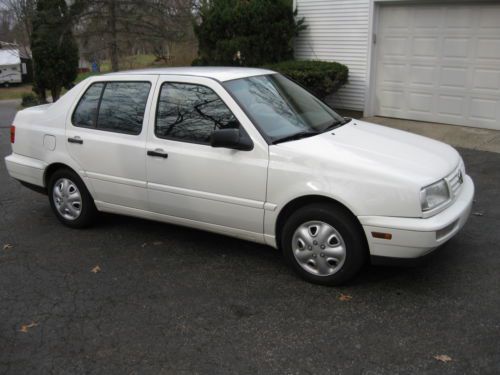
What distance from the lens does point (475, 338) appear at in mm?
3436

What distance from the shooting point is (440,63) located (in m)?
10.2

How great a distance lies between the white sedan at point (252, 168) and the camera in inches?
152

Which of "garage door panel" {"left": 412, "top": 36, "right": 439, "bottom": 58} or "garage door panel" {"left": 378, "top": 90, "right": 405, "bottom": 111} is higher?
→ "garage door panel" {"left": 412, "top": 36, "right": 439, "bottom": 58}

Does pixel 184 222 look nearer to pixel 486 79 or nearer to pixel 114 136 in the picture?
pixel 114 136

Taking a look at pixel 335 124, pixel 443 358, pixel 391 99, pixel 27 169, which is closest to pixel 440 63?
pixel 391 99

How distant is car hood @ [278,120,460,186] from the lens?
3900mm

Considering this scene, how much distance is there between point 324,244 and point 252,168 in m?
0.81

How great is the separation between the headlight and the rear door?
7.92ft

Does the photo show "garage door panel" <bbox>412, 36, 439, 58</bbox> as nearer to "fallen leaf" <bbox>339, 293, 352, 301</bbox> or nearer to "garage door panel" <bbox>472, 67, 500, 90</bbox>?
"garage door panel" <bbox>472, 67, 500, 90</bbox>

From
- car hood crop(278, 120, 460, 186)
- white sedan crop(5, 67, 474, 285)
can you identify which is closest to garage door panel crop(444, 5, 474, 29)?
white sedan crop(5, 67, 474, 285)

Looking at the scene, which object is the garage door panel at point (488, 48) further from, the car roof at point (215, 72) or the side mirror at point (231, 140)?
the side mirror at point (231, 140)

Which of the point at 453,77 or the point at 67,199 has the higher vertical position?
the point at 453,77

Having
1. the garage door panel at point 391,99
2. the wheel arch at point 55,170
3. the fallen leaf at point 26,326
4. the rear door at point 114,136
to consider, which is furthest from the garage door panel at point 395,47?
the fallen leaf at point 26,326

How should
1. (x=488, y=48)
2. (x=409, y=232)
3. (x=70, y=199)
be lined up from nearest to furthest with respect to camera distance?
(x=409, y=232), (x=70, y=199), (x=488, y=48)
